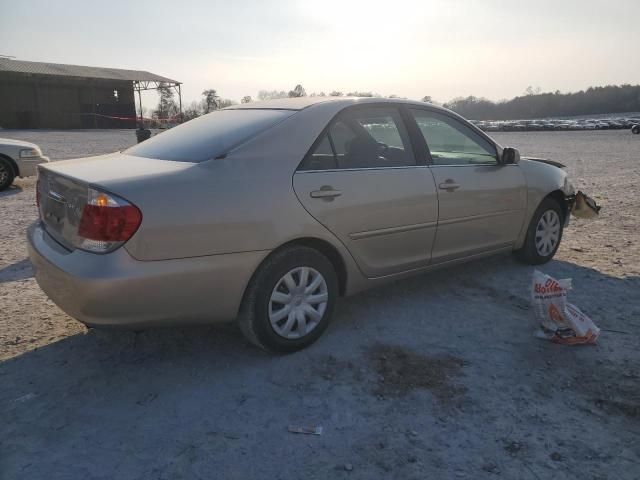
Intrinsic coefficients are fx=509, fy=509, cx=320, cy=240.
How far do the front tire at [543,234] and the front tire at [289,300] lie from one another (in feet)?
8.19

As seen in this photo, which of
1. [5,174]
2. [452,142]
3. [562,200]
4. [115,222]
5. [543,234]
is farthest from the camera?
[5,174]

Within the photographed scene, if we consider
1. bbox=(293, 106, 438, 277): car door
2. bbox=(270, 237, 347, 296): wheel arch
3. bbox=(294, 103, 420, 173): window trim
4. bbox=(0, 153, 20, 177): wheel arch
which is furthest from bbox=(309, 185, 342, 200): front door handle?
bbox=(0, 153, 20, 177): wheel arch

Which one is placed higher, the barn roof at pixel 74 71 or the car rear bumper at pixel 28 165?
the barn roof at pixel 74 71

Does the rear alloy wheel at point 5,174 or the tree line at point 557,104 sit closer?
the rear alloy wheel at point 5,174

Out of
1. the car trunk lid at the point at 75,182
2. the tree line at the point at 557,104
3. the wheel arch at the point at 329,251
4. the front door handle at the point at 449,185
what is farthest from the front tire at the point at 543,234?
the tree line at the point at 557,104

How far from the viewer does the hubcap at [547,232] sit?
504 cm

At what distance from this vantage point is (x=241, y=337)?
355 cm

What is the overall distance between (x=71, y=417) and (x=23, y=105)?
145ft

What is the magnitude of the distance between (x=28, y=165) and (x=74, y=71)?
3861cm

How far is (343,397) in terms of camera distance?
9.24ft

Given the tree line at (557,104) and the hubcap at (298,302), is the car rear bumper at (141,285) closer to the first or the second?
the hubcap at (298,302)

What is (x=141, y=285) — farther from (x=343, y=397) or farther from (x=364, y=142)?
(x=364, y=142)

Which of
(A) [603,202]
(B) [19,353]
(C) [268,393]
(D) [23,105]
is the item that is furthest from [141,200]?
(D) [23,105]

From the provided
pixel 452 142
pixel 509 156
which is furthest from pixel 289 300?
pixel 509 156
